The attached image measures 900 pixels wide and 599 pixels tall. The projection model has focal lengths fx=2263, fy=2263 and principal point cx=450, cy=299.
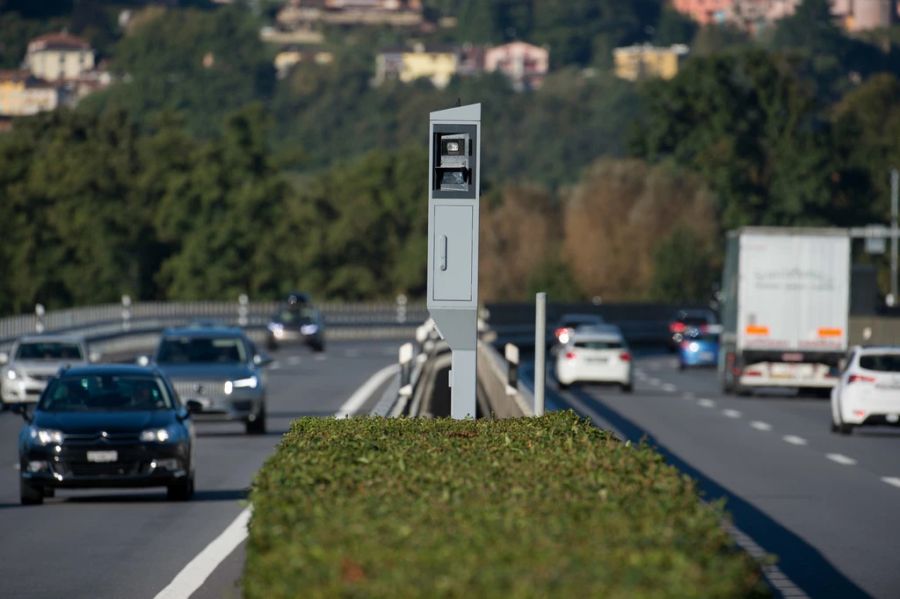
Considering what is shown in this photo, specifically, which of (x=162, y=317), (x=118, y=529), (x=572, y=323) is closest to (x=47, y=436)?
(x=118, y=529)

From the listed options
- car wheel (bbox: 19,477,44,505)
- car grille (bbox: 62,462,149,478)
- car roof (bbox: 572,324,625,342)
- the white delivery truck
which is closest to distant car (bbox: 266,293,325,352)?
car roof (bbox: 572,324,625,342)

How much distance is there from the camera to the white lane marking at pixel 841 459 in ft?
86.8

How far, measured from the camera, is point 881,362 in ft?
105

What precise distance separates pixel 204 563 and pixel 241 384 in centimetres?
1418

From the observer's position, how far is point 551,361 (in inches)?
2435

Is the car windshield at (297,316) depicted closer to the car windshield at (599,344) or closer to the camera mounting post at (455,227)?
the car windshield at (599,344)

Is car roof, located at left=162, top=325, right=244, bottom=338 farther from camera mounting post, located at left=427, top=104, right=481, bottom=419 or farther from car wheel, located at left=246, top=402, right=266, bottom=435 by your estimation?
camera mounting post, located at left=427, top=104, right=481, bottom=419

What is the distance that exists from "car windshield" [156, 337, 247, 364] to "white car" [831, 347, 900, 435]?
8.45 meters

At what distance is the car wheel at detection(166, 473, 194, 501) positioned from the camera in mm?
20406

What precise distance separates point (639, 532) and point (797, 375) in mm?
35864

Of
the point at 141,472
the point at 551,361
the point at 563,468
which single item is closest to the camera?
the point at 563,468

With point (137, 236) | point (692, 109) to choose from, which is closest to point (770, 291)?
point (137, 236)

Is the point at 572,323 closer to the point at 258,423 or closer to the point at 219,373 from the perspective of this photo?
the point at 258,423

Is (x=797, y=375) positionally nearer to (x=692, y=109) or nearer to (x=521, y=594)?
(x=521, y=594)
